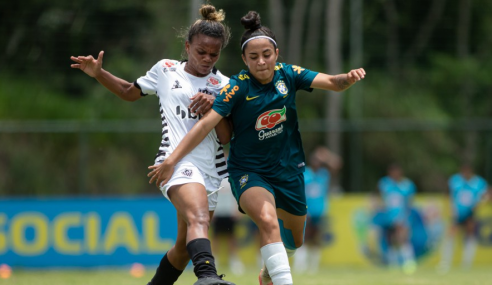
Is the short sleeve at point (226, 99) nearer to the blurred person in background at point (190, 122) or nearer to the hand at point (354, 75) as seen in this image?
the blurred person in background at point (190, 122)

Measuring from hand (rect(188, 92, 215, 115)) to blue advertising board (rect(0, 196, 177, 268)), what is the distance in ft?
22.6

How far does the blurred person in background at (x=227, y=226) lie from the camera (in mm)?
12906

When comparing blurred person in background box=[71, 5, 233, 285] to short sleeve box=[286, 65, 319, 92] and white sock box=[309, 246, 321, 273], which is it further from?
white sock box=[309, 246, 321, 273]

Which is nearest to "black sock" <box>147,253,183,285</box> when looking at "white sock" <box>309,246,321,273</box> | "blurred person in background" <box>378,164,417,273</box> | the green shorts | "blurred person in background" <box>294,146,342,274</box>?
the green shorts

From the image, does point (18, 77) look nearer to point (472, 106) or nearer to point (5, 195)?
point (5, 195)

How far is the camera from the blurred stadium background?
12.1 m

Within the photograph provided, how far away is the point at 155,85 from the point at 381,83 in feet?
38.4

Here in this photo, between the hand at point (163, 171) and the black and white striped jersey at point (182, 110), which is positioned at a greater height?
the black and white striped jersey at point (182, 110)

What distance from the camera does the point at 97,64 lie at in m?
5.66

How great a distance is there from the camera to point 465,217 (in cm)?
1390

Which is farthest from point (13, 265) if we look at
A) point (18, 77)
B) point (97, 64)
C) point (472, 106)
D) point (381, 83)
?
point (472, 106)

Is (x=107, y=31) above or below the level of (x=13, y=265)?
above

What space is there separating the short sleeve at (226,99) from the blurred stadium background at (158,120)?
6.75m

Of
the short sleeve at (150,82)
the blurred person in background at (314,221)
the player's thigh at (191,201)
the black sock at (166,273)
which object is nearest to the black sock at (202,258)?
the player's thigh at (191,201)
